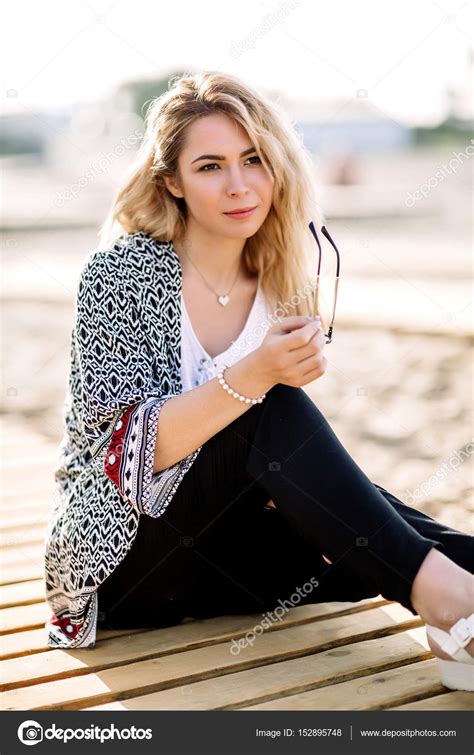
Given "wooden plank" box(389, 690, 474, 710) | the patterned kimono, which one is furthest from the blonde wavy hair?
"wooden plank" box(389, 690, 474, 710)

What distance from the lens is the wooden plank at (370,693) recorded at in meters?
1.78

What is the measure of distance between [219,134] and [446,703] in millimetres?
1225

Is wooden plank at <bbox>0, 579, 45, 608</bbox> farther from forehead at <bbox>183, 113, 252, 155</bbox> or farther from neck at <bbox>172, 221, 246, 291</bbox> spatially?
forehead at <bbox>183, 113, 252, 155</bbox>

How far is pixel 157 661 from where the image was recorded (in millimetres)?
1973

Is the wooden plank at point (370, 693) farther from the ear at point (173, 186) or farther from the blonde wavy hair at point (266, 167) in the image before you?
the ear at point (173, 186)

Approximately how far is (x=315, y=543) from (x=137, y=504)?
336 mm

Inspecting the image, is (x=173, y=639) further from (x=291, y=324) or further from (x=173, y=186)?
(x=173, y=186)

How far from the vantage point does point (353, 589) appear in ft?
6.99

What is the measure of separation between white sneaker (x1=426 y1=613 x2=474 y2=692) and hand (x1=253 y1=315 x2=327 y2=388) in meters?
0.51

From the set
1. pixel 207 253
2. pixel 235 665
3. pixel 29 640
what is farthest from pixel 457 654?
pixel 207 253
